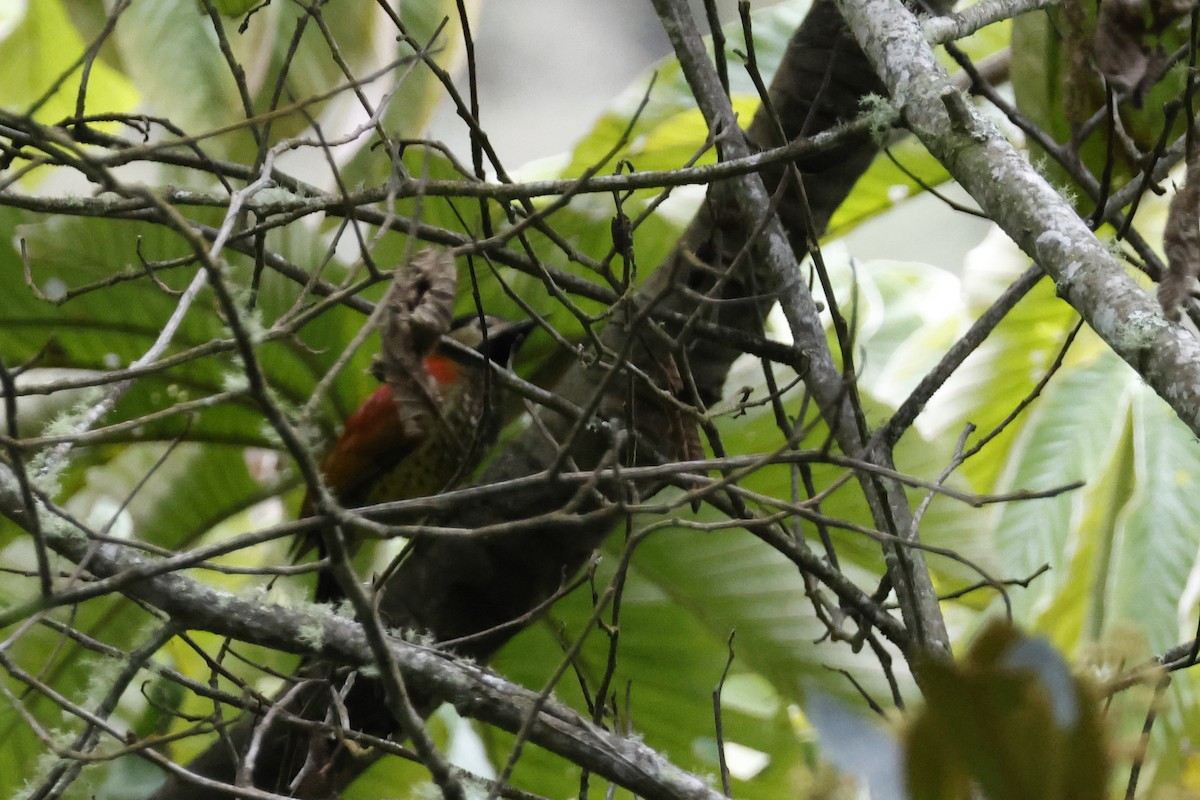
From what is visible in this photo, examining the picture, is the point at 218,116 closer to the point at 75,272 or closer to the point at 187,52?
the point at 187,52

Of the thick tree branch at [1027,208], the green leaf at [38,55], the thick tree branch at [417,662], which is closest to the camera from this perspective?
the thick tree branch at [1027,208]

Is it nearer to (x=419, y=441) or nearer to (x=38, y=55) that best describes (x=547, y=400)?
(x=419, y=441)

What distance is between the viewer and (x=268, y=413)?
463 mm

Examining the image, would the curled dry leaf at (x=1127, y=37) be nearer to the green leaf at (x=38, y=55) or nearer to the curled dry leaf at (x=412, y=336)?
the curled dry leaf at (x=412, y=336)

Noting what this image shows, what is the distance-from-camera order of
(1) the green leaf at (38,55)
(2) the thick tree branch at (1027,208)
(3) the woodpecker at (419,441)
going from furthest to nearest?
1. (1) the green leaf at (38,55)
2. (3) the woodpecker at (419,441)
3. (2) the thick tree branch at (1027,208)

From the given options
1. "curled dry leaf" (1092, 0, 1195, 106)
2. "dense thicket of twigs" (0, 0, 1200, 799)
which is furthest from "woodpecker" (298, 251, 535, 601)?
"curled dry leaf" (1092, 0, 1195, 106)

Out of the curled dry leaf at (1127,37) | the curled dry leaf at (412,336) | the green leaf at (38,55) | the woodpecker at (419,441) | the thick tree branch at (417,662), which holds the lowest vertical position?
the thick tree branch at (417,662)

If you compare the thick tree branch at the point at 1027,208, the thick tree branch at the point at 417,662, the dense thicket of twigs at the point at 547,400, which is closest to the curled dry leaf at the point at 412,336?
the dense thicket of twigs at the point at 547,400

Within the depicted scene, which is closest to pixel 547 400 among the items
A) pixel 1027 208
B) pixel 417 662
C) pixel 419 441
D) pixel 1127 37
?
pixel 417 662

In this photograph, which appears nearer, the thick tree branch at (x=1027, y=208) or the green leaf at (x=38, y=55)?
the thick tree branch at (x=1027, y=208)

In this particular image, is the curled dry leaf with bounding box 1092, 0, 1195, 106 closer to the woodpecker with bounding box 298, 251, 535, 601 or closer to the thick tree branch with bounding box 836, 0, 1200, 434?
the thick tree branch with bounding box 836, 0, 1200, 434

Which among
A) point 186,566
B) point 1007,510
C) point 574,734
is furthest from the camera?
point 1007,510

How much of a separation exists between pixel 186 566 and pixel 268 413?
0.20 meters

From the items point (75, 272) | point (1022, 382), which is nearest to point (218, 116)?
point (75, 272)
